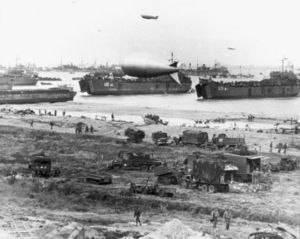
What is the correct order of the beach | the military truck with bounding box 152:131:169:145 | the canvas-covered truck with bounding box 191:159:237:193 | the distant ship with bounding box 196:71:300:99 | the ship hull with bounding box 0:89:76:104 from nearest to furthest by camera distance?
the beach, the canvas-covered truck with bounding box 191:159:237:193, the military truck with bounding box 152:131:169:145, the ship hull with bounding box 0:89:76:104, the distant ship with bounding box 196:71:300:99

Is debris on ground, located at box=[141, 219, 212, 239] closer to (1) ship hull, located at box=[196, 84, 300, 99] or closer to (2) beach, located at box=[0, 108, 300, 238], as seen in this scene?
(2) beach, located at box=[0, 108, 300, 238]

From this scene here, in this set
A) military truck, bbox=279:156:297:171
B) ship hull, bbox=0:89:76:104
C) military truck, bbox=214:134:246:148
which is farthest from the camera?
ship hull, bbox=0:89:76:104

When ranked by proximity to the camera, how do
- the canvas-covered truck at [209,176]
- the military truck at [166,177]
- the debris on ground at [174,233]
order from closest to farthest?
the debris on ground at [174,233]
the canvas-covered truck at [209,176]
the military truck at [166,177]

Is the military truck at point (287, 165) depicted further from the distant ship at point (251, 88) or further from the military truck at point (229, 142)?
the distant ship at point (251, 88)

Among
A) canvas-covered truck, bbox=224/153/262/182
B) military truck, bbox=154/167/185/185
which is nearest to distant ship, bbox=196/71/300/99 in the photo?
canvas-covered truck, bbox=224/153/262/182

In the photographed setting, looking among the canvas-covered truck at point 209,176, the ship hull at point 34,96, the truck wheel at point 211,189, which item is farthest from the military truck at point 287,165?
the ship hull at point 34,96

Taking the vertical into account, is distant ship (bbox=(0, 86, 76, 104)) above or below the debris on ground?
above

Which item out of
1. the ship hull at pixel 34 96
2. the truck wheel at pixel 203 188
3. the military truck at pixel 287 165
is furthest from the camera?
the ship hull at pixel 34 96
